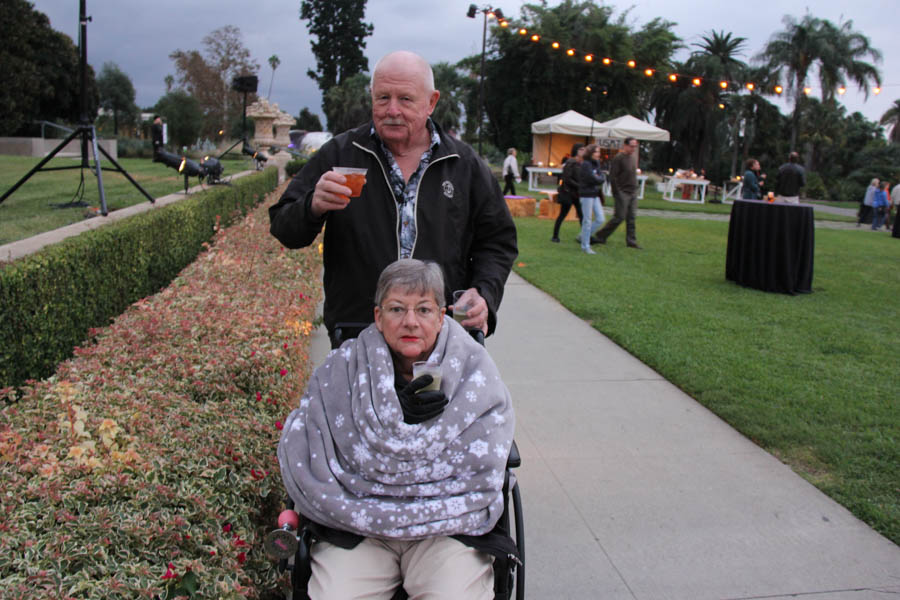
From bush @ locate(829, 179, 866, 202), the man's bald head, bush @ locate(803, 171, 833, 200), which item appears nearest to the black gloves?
the man's bald head

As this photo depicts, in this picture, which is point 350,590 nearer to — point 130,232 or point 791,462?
point 791,462

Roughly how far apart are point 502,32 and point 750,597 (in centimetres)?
4058

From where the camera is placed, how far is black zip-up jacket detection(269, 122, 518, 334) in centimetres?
250

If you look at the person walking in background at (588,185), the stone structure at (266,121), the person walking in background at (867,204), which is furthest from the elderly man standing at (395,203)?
the stone structure at (266,121)

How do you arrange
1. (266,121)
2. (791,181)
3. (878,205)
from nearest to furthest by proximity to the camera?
(791,181)
(878,205)
(266,121)

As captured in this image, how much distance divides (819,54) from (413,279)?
4893cm

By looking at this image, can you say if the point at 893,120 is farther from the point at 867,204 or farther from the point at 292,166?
the point at 292,166

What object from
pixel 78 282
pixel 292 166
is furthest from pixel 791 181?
pixel 292 166

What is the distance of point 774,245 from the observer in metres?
8.62

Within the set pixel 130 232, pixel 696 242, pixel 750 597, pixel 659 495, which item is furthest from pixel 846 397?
pixel 696 242

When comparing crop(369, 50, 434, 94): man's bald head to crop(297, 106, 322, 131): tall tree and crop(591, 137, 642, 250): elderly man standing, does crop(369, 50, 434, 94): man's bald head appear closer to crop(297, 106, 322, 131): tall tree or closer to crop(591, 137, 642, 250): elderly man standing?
crop(591, 137, 642, 250): elderly man standing

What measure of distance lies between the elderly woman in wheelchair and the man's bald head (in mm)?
A: 970

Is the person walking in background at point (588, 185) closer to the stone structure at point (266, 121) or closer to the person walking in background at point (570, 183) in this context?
the person walking in background at point (570, 183)

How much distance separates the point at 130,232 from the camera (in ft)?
18.8
